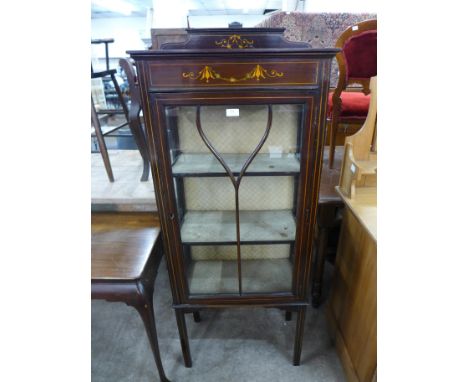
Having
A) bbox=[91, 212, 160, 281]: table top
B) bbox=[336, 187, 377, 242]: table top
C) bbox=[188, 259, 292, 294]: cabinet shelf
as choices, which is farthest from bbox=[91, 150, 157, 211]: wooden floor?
bbox=[336, 187, 377, 242]: table top

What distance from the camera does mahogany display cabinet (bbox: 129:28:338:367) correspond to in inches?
25.0

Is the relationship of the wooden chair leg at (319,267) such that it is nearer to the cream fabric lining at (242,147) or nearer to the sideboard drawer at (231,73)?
the cream fabric lining at (242,147)

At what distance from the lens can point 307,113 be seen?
681 millimetres

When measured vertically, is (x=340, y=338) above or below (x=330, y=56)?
below

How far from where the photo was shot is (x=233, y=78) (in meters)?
0.64

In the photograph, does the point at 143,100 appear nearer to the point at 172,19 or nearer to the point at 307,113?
the point at 307,113

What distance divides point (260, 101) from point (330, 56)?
18cm

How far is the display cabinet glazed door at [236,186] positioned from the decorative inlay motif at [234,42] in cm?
12

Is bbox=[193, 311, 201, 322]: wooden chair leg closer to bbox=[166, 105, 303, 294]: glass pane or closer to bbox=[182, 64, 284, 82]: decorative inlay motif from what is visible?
bbox=[166, 105, 303, 294]: glass pane

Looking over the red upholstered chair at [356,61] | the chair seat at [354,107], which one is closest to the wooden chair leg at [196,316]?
the red upholstered chair at [356,61]
